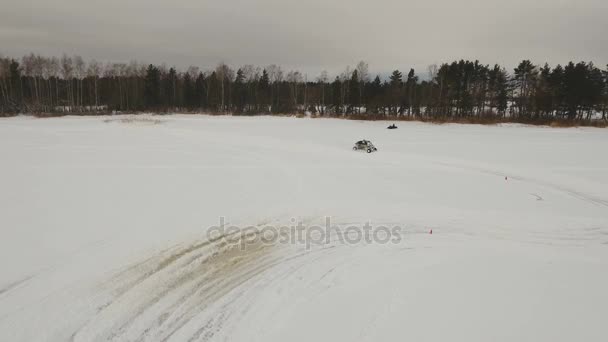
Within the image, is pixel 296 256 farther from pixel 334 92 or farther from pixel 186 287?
pixel 334 92

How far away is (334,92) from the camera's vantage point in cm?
8138

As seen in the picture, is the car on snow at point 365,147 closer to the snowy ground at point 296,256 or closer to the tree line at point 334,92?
the snowy ground at point 296,256

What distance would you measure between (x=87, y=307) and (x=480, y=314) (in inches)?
326

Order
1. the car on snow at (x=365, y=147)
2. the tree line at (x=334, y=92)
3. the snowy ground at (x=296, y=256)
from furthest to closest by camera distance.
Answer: the tree line at (x=334, y=92) < the car on snow at (x=365, y=147) < the snowy ground at (x=296, y=256)

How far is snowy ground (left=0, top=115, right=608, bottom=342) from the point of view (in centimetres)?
674

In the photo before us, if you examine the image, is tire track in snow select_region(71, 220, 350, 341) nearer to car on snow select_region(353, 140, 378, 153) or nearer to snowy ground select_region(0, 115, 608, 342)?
snowy ground select_region(0, 115, 608, 342)

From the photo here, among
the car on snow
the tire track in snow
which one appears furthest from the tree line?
the tire track in snow

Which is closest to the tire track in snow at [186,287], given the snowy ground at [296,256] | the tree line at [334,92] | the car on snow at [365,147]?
the snowy ground at [296,256]

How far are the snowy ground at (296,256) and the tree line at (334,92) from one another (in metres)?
49.2

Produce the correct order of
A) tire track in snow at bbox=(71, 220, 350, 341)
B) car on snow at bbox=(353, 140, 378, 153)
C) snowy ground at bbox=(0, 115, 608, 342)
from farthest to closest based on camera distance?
car on snow at bbox=(353, 140, 378, 153), snowy ground at bbox=(0, 115, 608, 342), tire track in snow at bbox=(71, 220, 350, 341)

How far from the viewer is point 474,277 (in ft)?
28.6

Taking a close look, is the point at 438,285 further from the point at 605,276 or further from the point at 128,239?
the point at 128,239

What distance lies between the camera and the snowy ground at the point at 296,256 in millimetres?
6742

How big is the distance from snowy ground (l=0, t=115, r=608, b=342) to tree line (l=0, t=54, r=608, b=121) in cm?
4919
